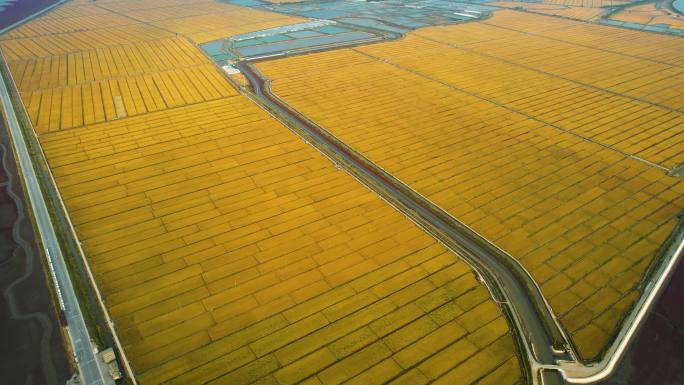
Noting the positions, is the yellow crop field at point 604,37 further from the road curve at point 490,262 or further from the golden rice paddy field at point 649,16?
the road curve at point 490,262

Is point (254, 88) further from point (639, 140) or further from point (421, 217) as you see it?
point (639, 140)

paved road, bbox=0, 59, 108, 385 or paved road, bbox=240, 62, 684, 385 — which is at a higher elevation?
paved road, bbox=240, 62, 684, 385

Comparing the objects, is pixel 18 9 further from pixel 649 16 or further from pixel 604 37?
pixel 649 16

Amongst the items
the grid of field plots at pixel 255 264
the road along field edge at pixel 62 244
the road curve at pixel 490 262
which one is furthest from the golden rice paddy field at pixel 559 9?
the road along field edge at pixel 62 244

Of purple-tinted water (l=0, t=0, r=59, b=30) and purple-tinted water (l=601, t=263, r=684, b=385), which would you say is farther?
purple-tinted water (l=0, t=0, r=59, b=30)

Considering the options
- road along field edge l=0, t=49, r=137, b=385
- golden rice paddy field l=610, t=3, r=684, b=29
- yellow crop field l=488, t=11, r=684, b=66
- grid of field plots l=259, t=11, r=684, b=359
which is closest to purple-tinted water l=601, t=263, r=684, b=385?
grid of field plots l=259, t=11, r=684, b=359

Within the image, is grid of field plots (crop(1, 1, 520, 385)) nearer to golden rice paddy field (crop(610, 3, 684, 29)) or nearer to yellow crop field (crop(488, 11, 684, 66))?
yellow crop field (crop(488, 11, 684, 66))

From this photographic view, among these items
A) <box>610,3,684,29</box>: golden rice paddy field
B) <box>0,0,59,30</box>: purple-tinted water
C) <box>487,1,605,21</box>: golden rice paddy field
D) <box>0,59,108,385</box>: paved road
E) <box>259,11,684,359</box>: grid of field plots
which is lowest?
<box>0,0,59,30</box>: purple-tinted water

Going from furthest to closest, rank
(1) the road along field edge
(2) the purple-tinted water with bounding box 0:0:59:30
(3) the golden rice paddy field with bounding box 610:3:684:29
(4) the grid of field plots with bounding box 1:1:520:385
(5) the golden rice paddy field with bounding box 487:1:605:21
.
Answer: (5) the golden rice paddy field with bounding box 487:1:605:21, (2) the purple-tinted water with bounding box 0:0:59:30, (3) the golden rice paddy field with bounding box 610:3:684:29, (1) the road along field edge, (4) the grid of field plots with bounding box 1:1:520:385
